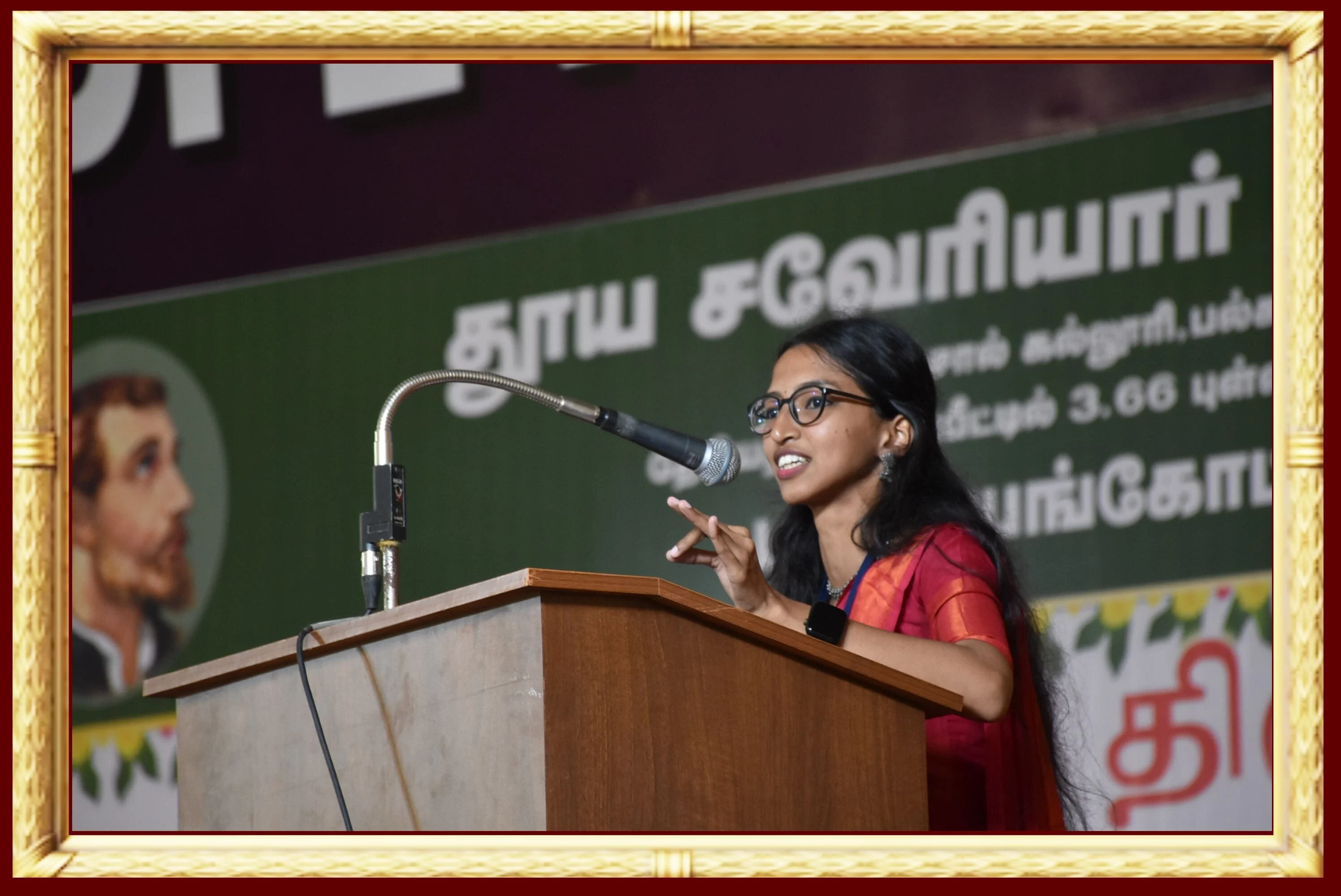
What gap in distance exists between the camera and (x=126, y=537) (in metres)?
4.41

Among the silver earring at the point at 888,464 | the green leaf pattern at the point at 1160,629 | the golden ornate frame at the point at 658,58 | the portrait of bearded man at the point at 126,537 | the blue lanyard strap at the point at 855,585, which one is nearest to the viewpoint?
the golden ornate frame at the point at 658,58

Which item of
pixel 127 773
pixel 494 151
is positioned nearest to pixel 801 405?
pixel 494 151

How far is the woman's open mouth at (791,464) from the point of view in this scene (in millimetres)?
2643

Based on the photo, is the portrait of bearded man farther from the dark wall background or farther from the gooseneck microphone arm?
the gooseneck microphone arm

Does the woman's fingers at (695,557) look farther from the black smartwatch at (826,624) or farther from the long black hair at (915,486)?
the long black hair at (915,486)

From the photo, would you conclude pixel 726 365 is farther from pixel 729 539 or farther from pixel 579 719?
pixel 579 719

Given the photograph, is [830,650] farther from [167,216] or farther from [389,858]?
[167,216]

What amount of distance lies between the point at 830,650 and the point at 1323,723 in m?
0.74

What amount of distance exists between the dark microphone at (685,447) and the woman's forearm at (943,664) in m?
0.20

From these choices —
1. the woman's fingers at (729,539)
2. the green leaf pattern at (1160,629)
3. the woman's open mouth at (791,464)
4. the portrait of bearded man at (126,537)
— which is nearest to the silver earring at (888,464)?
the woman's open mouth at (791,464)

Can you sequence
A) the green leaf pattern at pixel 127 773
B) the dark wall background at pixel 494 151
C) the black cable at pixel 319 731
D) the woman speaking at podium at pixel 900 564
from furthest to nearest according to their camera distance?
the green leaf pattern at pixel 127 773 < the dark wall background at pixel 494 151 < the woman speaking at podium at pixel 900 564 < the black cable at pixel 319 731

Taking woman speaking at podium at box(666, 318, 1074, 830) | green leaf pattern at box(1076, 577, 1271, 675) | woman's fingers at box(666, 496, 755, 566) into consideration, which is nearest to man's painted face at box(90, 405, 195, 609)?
woman speaking at podium at box(666, 318, 1074, 830)

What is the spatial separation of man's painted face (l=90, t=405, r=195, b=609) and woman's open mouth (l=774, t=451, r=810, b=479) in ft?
7.80

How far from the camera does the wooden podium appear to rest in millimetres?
1729
